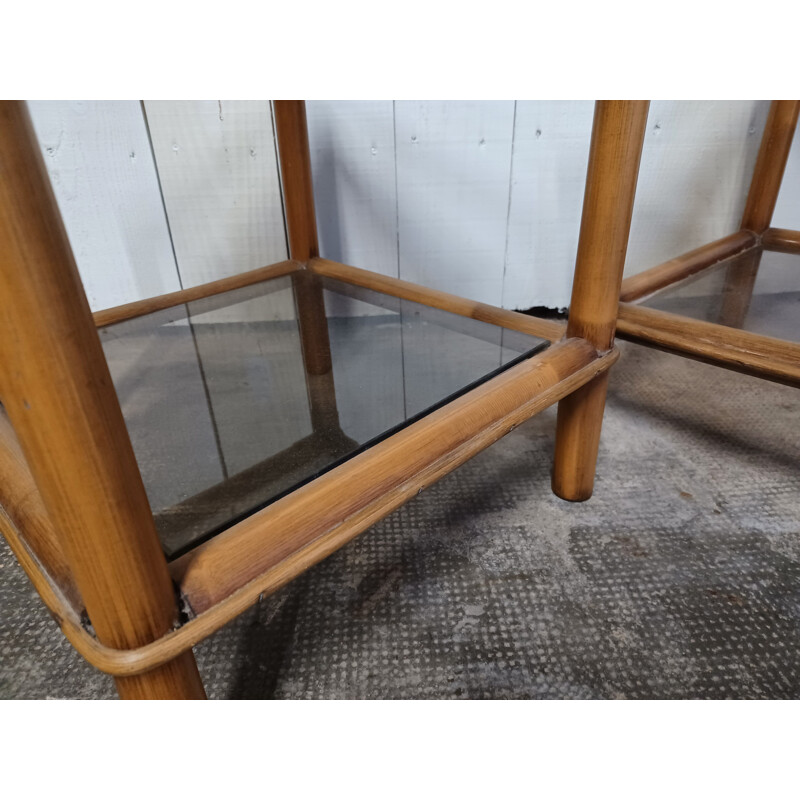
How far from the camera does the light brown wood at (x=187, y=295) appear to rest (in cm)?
81

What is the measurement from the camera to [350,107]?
1.16 meters

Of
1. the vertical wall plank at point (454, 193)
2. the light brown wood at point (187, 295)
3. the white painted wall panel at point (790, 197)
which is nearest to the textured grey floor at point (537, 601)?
the light brown wood at point (187, 295)

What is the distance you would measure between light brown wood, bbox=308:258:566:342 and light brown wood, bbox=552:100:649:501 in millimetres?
38

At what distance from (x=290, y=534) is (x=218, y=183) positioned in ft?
3.31

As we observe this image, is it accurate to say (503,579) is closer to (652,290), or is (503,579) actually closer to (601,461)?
(601,461)

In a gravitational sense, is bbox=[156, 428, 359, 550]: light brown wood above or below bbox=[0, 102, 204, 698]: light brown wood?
below

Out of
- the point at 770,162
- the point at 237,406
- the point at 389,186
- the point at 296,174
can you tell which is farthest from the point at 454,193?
the point at 237,406

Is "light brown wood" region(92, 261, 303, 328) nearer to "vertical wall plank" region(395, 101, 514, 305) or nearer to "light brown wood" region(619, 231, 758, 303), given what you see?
"vertical wall plank" region(395, 101, 514, 305)

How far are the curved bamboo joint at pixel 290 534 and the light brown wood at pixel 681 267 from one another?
358 millimetres

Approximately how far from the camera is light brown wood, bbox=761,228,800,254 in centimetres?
104

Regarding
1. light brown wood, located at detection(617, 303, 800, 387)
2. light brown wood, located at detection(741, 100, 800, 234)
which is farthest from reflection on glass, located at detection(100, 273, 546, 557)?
light brown wood, located at detection(741, 100, 800, 234)

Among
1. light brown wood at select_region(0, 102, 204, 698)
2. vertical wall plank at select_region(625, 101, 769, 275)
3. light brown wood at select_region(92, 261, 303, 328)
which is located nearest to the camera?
light brown wood at select_region(0, 102, 204, 698)

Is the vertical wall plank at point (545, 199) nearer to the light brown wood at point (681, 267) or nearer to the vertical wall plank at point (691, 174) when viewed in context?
the vertical wall plank at point (691, 174)

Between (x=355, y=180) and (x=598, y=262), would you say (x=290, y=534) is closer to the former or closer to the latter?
(x=598, y=262)
